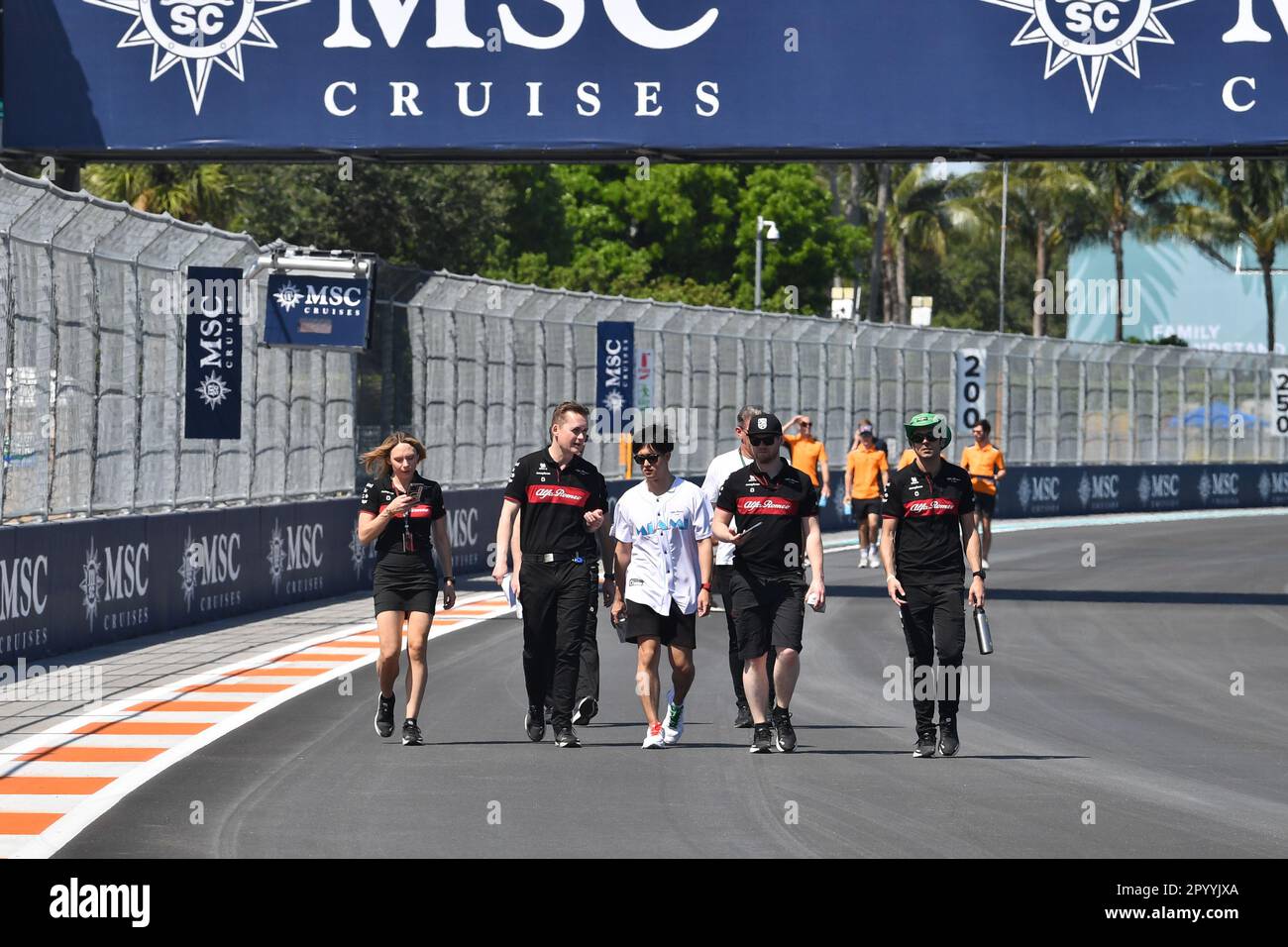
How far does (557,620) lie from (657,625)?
1.97 feet

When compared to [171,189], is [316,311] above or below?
below

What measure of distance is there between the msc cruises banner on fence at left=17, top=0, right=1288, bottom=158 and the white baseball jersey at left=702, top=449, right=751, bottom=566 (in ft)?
25.3

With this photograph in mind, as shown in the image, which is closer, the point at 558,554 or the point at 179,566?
the point at 558,554

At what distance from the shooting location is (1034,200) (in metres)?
87.6

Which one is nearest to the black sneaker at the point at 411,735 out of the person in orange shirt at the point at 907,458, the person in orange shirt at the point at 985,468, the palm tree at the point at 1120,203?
the person in orange shirt at the point at 907,458

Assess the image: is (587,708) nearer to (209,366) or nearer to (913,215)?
(209,366)

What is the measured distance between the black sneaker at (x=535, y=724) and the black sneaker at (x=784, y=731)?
1.36 meters

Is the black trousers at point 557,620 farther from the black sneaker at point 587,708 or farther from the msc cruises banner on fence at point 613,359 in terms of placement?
the msc cruises banner on fence at point 613,359

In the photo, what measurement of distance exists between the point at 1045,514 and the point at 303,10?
28320mm

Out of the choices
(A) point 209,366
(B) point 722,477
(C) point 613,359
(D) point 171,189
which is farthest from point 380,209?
(B) point 722,477

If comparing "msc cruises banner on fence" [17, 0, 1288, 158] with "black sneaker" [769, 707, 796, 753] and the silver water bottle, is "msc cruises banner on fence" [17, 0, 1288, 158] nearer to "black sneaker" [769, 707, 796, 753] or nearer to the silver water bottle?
the silver water bottle

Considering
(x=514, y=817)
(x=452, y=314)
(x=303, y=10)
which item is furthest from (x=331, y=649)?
(x=452, y=314)

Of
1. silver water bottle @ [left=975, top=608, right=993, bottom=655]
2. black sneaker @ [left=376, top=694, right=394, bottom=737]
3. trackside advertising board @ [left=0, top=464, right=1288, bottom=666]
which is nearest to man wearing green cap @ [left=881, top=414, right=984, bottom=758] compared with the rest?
silver water bottle @ [left=975, top=608, right=993, bottom=655]

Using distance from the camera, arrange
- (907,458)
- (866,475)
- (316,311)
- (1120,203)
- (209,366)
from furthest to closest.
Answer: (1120,203) < (866,475) < (316,311) < (907,458) < (209,366)
